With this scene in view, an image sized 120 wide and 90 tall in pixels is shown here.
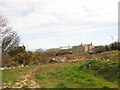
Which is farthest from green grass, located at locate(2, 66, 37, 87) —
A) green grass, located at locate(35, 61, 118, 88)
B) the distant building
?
the distant building

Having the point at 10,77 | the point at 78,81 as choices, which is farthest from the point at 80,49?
the point at 78,81

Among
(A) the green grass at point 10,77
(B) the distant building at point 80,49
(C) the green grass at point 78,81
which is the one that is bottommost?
(A) the green grass at point 10,77

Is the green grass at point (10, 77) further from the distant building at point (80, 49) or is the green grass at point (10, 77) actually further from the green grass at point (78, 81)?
the distant building at point (80, 49)

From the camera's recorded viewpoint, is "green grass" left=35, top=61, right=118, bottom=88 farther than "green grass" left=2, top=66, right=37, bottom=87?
No

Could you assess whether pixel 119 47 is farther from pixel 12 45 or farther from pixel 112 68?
pixel 112 68

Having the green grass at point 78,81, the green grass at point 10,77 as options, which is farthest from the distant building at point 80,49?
the green grass at point 78,81

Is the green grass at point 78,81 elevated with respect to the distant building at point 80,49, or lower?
lower

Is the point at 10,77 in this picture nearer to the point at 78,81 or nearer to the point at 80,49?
the point at 78,81

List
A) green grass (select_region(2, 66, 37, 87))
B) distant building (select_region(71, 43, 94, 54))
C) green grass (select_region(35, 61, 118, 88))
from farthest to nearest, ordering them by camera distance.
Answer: distant building (select_region(71, 43, 94, 54)), green grass (select_region(2, 66, 37, 87)), green grass (select_region(35, 61, 118, 88))

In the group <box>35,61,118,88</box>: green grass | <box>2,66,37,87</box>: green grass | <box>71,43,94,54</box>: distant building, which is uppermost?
<box>71,43,94,54</box>: distant building

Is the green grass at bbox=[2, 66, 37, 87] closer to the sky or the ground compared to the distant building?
closer to the ground

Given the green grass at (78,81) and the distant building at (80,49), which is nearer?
the green grass at (78,81)

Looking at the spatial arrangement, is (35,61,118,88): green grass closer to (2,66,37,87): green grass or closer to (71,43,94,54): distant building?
(2,66,37,87): green grass

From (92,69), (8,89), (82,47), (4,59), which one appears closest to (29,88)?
(8,89)
